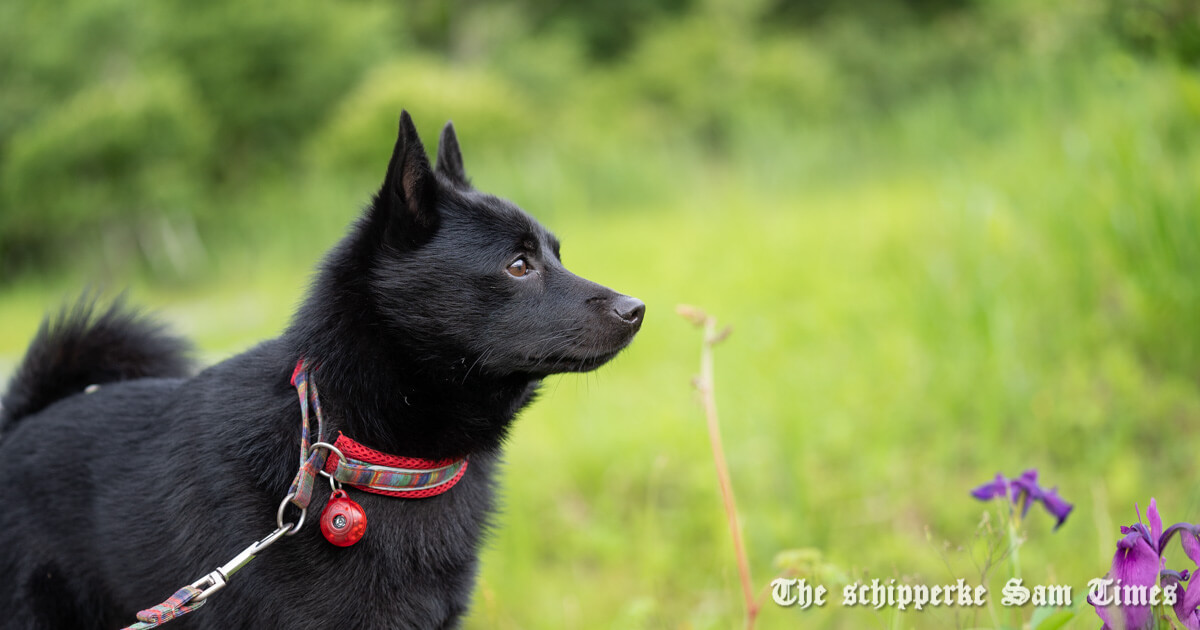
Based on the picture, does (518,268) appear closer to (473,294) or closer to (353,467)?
(473,294)

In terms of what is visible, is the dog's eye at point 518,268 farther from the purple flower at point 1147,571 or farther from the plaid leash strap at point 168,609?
the purple flower at point 1147,571

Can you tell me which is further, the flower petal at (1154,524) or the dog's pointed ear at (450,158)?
the dog's pointed ear at (450,158)

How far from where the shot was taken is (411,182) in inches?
71.7

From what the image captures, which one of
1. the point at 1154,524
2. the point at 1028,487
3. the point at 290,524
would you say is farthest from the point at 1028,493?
the point at 290,524

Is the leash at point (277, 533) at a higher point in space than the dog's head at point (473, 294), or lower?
lower

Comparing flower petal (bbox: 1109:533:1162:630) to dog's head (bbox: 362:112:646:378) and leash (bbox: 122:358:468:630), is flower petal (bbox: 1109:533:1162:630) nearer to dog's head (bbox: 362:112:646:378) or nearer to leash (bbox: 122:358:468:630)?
dog's head (bbox: 362:112:646:378)

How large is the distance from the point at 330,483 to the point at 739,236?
5.90 meters

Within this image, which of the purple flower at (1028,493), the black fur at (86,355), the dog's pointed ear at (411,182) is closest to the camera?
the purple flower at (1028,493)

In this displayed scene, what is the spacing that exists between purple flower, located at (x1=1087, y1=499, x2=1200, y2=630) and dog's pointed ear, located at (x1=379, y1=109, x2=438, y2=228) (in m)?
1.37

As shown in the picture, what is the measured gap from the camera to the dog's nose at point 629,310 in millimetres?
1815

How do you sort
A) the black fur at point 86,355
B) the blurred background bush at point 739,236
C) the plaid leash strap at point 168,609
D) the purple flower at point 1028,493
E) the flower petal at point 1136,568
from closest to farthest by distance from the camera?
the flower petal at point 1136,568
the plaid leash strap at point 168,609
the purple flower at point 1028,493
the black fur at point 86,355
the blurred background bush at point 739,236

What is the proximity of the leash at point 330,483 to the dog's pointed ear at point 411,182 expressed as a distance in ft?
1.24

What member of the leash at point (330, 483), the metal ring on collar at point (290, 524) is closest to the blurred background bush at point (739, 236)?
the leash at point (330, 483)

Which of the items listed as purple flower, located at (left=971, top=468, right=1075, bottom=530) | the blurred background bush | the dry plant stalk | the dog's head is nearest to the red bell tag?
the dog's head
